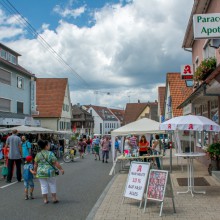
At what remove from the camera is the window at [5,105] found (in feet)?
108

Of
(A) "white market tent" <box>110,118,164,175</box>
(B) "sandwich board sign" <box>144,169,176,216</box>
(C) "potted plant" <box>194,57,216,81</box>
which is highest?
(C) "potted plant" <box>194,57,216,81</box>

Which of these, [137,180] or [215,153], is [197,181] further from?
[137,180]

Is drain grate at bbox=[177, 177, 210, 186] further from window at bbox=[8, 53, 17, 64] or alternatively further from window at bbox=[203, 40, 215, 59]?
window at bbox=[8, 53, 17, 64]

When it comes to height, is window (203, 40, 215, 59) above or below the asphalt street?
above

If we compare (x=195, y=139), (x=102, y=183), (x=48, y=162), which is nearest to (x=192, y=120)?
(x=48, y=162)

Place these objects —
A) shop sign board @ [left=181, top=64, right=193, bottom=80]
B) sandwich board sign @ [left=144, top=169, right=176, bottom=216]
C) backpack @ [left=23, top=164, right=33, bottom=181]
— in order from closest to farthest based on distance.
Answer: sandwich board sign @ [left=144, top=169, right=176, bottom=216], backpack @ [left=23, top=164, right=33, bottom=181], shop sign board @ [left=181, top=64, right=193, bottom=80]

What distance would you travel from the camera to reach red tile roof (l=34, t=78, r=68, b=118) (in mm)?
55438

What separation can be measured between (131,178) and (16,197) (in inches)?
140

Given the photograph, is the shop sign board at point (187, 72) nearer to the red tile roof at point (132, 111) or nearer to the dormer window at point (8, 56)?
the dormer window at point (8, 56)

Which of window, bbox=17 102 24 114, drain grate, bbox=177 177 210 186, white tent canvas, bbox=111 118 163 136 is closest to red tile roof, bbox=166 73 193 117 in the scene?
window, bbox=17 102 24 114

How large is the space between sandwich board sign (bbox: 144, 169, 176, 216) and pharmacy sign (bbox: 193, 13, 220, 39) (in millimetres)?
3781

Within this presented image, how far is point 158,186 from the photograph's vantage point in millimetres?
8086

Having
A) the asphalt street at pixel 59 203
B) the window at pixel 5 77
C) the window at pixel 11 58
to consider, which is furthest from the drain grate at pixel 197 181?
the window at pixel 11 58

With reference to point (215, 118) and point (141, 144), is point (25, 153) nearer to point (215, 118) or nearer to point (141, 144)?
point (141, 144)
